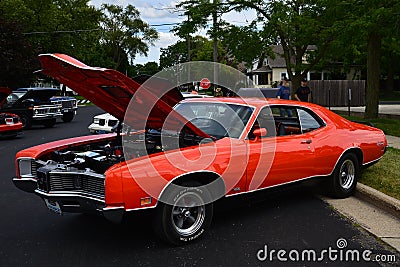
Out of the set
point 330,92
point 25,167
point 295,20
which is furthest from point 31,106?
point 330,92

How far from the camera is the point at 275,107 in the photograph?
5.57 m

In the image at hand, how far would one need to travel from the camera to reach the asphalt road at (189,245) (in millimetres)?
4059

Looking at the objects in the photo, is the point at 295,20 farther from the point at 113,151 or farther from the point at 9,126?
the point at 113,151

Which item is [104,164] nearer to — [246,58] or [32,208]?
[32,208]

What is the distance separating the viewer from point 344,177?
20.4ft

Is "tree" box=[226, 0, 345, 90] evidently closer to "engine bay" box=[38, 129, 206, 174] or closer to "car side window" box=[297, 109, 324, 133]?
"car side window" box=[297, 109, 324, 133]

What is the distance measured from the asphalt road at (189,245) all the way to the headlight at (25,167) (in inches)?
25.6

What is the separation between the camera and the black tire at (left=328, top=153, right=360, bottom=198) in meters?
5.96

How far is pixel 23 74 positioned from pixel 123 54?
156 ft

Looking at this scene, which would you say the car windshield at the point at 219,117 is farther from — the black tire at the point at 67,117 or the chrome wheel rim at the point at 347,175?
the black tire at the point at 67,117

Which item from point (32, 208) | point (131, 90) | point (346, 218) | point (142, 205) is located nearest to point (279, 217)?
point (346, 218)

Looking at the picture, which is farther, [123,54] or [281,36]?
[123,54]

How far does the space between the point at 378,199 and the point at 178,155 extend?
10.1 ft

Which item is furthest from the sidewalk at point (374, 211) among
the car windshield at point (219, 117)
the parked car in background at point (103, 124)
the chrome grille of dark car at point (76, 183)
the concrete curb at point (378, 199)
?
the parked car in background at point (103, 124)
